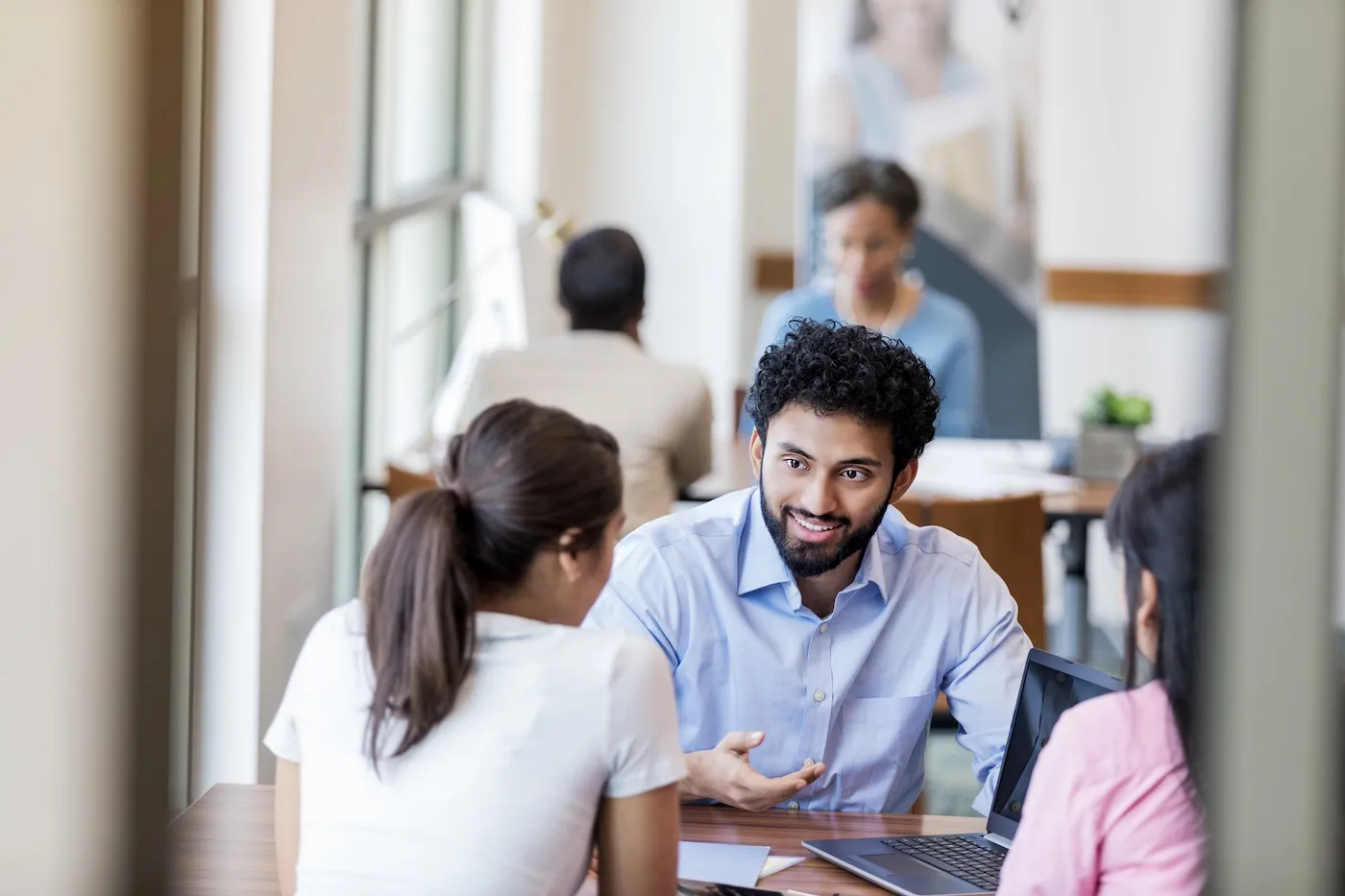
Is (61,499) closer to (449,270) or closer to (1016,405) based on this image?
(449,270)

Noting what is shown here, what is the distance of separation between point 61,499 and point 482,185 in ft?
11.5

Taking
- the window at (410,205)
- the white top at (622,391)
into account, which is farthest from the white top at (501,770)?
the window at (410,205)

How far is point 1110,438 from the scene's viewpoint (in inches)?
139

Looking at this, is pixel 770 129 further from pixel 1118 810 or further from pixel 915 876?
pixel 1118 810

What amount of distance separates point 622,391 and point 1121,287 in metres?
2.62

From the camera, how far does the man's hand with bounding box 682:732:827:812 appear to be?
154 centimetres

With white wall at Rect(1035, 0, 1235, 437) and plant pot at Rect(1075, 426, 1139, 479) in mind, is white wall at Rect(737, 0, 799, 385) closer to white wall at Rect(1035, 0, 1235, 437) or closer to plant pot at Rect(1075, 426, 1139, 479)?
white wall at Rect(1035, 0, 1235, 437)

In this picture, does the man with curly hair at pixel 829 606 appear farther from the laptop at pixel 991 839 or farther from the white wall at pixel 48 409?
the white wall at pixel 48 409

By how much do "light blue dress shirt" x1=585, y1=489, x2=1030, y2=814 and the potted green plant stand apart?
181cm

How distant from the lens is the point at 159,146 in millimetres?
692

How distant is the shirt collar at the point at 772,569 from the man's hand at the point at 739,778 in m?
0.23

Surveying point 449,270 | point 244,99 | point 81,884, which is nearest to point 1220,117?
point 81,884

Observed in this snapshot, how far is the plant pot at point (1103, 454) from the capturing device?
3521 millimetres

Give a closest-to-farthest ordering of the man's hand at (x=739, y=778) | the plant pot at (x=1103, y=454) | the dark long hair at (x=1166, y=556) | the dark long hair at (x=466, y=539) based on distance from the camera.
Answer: the dark long hair at (x=1166, y=556) → the dark long hair at (x=466, y=539) → the man's hand at (x=739, y=778) → the plant pot at (x=1103, y=454)
